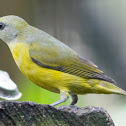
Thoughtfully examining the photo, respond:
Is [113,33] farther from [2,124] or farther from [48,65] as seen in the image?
[2,124]

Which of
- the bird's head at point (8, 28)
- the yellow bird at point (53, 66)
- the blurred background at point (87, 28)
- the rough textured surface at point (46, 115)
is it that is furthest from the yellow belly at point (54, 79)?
the blurred background at point (87, 28)

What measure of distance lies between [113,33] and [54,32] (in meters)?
1.14

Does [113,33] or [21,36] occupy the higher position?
[21,36]

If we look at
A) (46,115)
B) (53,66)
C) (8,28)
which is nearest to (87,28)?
(8,28)

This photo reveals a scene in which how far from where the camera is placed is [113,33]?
736cm

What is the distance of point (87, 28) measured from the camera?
764cm

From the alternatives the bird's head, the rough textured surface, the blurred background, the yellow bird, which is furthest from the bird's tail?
the blurred background

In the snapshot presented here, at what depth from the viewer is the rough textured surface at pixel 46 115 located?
2430mm

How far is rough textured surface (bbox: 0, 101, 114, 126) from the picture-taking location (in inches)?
95.7

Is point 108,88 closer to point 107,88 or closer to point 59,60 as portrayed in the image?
point 107,88

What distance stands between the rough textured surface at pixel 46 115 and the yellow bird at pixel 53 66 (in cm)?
104

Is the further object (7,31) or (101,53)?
(101,53)

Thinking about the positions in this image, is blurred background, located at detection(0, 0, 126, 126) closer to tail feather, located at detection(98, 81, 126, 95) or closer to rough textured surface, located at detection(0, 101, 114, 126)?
tail feather, located at detection(98, 81, 126, 95)

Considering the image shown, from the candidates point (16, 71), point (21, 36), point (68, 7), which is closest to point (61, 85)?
point (21, 36)
